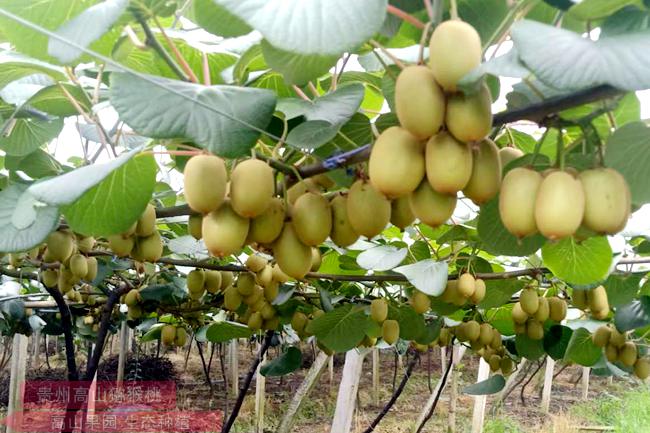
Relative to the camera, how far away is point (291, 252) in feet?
2.26

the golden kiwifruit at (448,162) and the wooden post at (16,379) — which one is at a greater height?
the golden kiwifruit at (448,162)

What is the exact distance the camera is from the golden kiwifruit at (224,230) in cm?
64

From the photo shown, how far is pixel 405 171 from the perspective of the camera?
0.53m

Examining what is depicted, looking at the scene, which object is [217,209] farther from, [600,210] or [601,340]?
[601,340]

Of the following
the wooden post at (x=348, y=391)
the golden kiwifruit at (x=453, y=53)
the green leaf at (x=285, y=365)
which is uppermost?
the golden kiwifruit at (x=453, y=53)

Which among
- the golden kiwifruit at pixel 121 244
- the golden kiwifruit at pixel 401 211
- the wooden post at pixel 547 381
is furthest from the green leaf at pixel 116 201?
the wooden post at pixel 547 381

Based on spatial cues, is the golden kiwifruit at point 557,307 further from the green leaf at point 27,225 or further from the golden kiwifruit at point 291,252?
the green leaf at point 27,225

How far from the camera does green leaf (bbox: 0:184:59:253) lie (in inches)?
30.1

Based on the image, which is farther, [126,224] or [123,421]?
[123,421]

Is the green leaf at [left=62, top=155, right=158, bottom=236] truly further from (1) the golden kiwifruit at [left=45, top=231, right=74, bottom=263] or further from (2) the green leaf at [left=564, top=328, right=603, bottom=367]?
(2) the green leaf at [left=564, top=328, right=603, bottom=367]

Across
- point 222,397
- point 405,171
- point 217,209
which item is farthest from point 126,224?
point 222,397

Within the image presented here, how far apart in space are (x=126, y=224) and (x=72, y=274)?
2.53 ft

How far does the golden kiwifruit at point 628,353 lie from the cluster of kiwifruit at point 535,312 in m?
0.28

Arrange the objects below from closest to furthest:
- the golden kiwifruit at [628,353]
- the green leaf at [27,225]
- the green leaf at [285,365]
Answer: the green leaf at [27,225] < the golden kiwifruit at [628,353] < the green leaf at [285,365]
